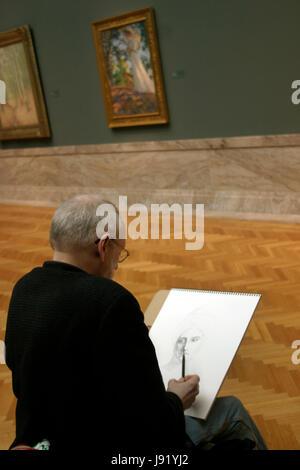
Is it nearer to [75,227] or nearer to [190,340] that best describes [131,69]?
[190,340]

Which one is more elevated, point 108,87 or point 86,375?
point 108,87

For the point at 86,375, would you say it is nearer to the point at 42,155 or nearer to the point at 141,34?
the point at 141,34

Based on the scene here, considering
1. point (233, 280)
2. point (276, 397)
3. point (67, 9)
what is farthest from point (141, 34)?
point (276, 397)

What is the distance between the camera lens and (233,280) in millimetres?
5242

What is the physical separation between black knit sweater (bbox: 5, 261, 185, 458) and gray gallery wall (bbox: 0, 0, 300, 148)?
6.11 m

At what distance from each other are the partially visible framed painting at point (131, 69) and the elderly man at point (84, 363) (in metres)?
6.78

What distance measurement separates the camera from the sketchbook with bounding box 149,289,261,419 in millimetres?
2039

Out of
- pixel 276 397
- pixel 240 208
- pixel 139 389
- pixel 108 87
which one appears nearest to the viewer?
pixel 139 389

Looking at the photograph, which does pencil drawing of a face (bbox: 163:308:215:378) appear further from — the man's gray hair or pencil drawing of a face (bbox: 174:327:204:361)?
the man's gray hair

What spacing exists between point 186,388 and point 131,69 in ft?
24.0

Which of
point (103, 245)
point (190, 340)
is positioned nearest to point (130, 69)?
point (190, 340)

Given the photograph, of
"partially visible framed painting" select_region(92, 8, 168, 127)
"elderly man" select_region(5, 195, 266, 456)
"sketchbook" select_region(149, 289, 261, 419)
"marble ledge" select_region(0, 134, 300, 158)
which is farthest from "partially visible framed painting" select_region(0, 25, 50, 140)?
"elderly man" select_region(5, 195, 266, 456)

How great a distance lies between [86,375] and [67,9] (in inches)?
340

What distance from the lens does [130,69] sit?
8.34 meters
